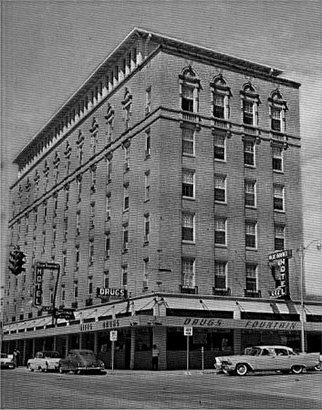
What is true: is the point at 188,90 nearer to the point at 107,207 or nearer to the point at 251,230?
the point at 251,230

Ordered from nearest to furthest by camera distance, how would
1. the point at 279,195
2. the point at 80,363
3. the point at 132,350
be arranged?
1. the point at 80,363
2. the point at 279,195
3. the point at 132,350

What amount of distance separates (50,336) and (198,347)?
3.12m

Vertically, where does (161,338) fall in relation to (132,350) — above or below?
above

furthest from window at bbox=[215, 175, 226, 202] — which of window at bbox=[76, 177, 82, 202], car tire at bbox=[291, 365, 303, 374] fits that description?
car tire at bbox=[291, 365, 303, 374]

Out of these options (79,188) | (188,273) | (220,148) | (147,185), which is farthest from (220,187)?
(79,188)

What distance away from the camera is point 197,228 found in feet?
39.4

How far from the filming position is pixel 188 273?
12844 millimetres

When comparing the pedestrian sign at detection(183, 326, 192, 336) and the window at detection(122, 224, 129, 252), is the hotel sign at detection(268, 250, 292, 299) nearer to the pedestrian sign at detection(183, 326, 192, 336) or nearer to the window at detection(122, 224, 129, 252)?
the pedestrian sign at detection(183, 326, 192, 336)

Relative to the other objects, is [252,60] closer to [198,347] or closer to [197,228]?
[197,228]

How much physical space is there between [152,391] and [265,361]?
3.43m

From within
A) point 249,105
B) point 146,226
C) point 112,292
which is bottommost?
point 112,292

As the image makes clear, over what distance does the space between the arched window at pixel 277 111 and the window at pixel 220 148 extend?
3.95 ft

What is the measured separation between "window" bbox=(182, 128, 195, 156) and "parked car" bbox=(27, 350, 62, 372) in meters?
4.16

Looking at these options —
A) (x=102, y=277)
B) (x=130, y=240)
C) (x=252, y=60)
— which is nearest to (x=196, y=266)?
(x=130, y=240)
